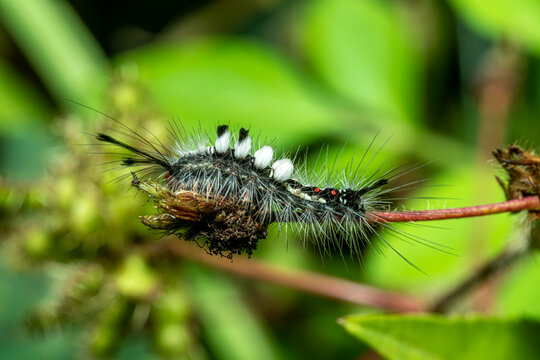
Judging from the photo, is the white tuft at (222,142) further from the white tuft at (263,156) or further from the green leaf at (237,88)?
the green leaf at (237,88)

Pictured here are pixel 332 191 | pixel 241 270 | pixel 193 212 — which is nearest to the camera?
pixel 193 212

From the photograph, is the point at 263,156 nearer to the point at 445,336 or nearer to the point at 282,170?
the point at 282,170

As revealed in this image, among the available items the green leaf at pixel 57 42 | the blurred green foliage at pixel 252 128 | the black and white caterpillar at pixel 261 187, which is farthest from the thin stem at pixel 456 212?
the green leaf at pixel 57 42

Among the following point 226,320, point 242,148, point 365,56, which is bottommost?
point 242,148

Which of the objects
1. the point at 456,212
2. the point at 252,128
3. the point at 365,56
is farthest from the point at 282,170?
the point at 365,56

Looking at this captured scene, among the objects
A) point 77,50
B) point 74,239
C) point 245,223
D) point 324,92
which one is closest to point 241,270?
Answer: point 74,239

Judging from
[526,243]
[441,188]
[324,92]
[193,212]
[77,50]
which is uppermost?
[77,50]

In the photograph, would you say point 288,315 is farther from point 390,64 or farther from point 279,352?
point 390,64
